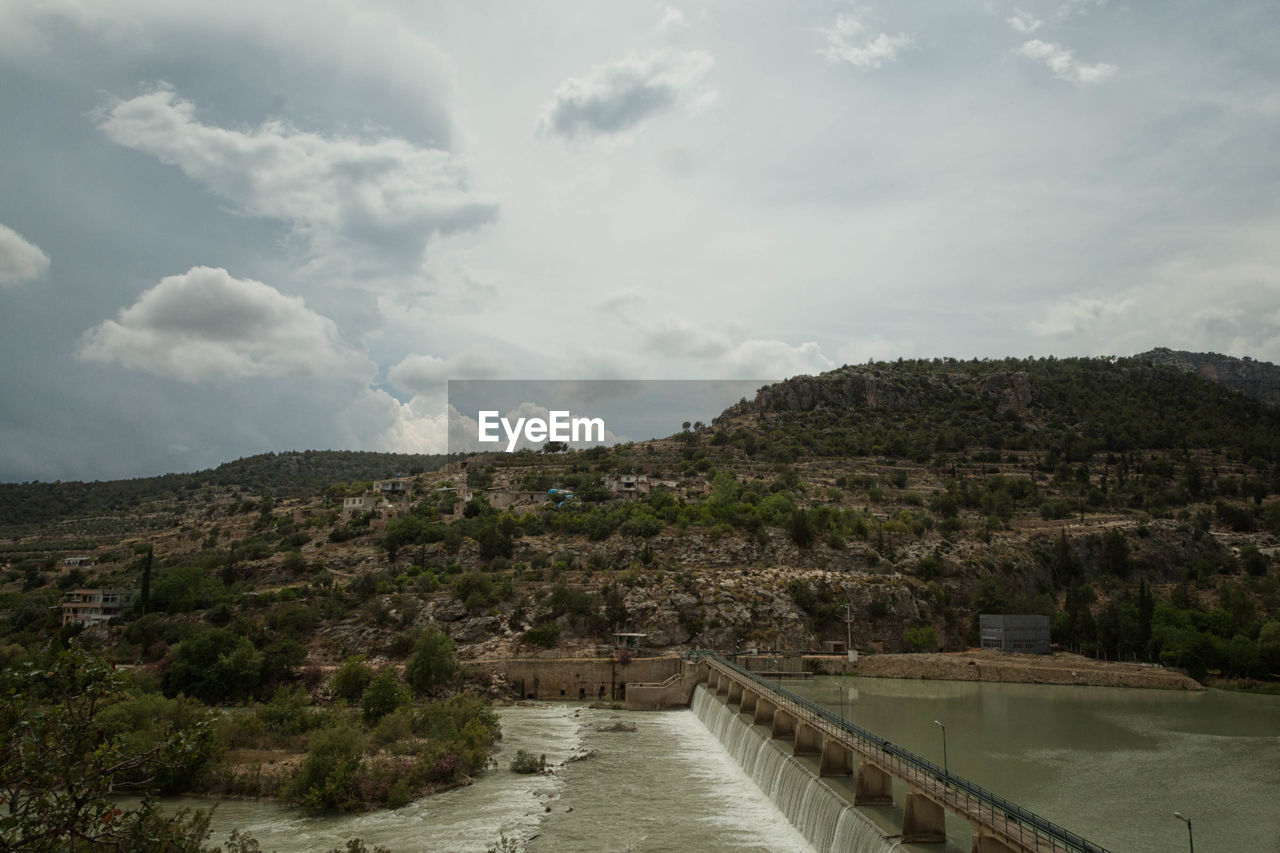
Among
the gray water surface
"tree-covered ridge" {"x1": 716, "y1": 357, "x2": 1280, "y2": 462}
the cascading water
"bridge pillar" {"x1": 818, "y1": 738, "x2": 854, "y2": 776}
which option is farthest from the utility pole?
"tree-covered ridge" {"x1": 716, "y1": 357, "x2": 1280, "y2": 462}

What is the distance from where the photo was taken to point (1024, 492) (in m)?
103

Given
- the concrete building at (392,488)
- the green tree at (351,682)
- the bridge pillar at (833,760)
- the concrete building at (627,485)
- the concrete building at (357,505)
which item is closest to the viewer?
the bridge pillar at (833,760)

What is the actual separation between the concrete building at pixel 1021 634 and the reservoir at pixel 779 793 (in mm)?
15410

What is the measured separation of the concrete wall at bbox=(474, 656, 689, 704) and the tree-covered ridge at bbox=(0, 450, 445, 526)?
283ft

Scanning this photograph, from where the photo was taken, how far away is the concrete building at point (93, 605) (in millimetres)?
66125

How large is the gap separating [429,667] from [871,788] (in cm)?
3207

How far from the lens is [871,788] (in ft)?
75.7

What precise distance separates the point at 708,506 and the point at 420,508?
3562 centimetres

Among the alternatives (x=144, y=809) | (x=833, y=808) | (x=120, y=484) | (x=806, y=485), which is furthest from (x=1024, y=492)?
(x=120, y=484)

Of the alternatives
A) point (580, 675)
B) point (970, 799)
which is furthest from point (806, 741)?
point (580, 675)

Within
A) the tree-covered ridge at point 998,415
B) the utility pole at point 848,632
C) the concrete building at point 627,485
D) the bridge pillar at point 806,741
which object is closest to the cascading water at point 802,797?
the bridge pillar at point 806,741

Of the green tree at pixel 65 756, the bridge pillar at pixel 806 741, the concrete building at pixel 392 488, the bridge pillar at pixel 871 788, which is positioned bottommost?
the bridge pillar at pixel 806 741

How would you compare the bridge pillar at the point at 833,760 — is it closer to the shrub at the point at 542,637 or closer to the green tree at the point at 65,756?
the green tree at the point at 65,756

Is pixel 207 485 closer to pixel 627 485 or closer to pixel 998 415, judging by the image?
pixel 627 485
